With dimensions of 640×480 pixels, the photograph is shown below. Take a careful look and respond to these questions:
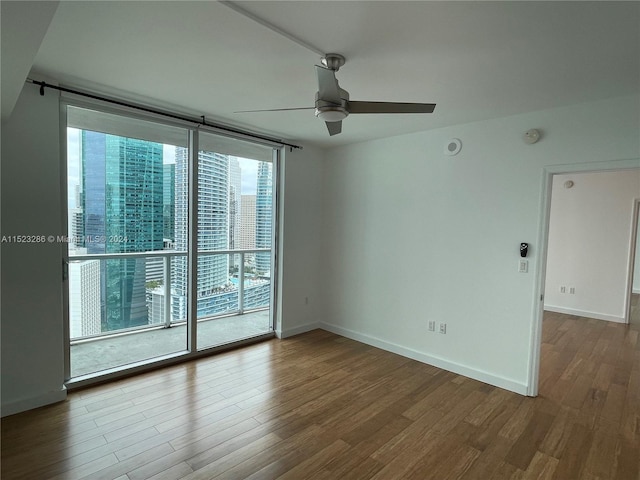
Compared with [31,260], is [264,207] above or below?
above

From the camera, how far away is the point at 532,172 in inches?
117

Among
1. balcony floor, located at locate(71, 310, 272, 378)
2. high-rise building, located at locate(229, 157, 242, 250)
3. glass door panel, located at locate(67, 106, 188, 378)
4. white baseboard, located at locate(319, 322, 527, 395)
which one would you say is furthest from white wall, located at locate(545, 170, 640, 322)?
glass door panel, located at locate(67, 106, 188, 378)

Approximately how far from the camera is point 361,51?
1970 millimetres

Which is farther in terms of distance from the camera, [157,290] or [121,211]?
[157,290]

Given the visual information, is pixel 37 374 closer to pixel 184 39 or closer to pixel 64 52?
pixel 64 52

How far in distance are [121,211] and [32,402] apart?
1.69 meters

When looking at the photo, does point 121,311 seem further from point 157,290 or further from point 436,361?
point 436,361

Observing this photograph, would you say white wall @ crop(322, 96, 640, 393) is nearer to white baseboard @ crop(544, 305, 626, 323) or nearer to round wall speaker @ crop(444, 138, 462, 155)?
round wall speaker @ crop(444, 138, 462, 155)

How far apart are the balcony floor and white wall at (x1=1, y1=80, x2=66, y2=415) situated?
1.32ft

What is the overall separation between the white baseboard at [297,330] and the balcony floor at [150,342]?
0.19 meters

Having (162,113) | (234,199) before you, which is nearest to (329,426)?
(234,199)

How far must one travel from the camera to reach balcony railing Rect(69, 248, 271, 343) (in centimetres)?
313

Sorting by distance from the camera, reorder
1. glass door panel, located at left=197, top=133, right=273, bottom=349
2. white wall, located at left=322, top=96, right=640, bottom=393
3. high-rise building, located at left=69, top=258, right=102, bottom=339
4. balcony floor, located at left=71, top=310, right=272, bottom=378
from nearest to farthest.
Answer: white wall, located at left=322, top=96, right=640, bottom=393, high-rise building, located at left=69, top=258, right=102, bottom=339, balcony floor, located at left=71, top=310, right=272, bottom=378, glass door panel, located at left=197, top=133, right=273, bottom=349

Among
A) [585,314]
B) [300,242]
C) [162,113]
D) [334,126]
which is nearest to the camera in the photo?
[334,126]
